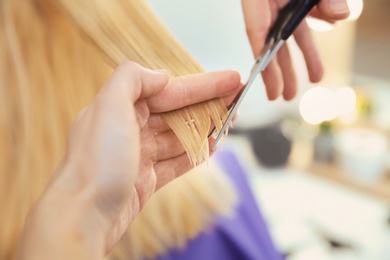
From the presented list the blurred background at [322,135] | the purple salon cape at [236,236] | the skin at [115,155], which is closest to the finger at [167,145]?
the skin at [115,155]

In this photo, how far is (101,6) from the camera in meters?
0.48

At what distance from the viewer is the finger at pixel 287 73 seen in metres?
0.56

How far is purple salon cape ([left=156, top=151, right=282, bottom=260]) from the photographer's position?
0.71 m

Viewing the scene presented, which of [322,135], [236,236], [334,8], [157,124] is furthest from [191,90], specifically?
[322,135]

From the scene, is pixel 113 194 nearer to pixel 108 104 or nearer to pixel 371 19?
pixel 108 104

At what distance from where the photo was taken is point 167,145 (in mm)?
481

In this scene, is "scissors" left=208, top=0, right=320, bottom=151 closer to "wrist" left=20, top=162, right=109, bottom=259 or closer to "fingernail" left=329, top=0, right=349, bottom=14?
"fingernail" left=329, top=0, right=349, bottom=14

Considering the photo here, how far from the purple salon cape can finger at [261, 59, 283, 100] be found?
0.93 feet

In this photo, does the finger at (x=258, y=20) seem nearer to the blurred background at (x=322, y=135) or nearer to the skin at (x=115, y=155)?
the skin at (x=115, y=155)

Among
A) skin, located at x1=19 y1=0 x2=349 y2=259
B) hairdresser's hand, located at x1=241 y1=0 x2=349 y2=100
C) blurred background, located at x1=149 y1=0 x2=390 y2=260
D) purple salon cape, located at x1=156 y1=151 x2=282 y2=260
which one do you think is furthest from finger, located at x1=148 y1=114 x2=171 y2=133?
blurred background, located at x1=149 y1=0 x2=390 y2=260

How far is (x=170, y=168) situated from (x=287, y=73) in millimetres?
215

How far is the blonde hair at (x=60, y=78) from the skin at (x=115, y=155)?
29 mm

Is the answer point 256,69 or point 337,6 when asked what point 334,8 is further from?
point 256,69

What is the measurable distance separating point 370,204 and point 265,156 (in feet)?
1.19
